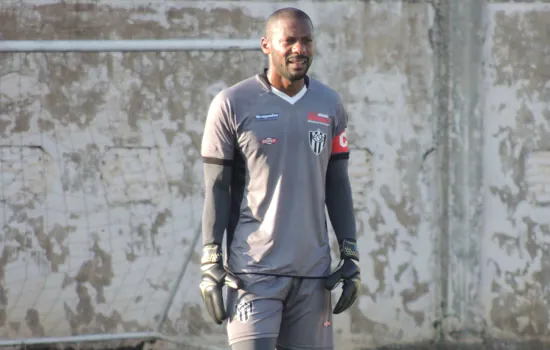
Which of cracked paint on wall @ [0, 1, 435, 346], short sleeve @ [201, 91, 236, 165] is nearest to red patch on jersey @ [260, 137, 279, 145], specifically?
short sleeve @ [201, 91, 236, 165]

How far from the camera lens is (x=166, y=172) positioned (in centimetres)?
753

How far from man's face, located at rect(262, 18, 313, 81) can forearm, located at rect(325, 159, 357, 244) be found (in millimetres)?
446

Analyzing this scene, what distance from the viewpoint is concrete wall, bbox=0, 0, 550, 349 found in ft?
24.3

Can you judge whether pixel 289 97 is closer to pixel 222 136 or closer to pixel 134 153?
pixel 222 136

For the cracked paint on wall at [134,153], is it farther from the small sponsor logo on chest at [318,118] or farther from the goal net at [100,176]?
the small sponsor logo on chest at [318,118]

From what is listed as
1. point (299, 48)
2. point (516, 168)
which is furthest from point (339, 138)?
point (516, 168)

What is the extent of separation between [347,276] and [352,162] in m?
3.08

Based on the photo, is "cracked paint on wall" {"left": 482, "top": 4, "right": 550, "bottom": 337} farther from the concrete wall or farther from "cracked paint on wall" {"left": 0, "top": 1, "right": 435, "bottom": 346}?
→ "cracked paint on wall" {"left": 0, "top": 1, "right": 435, "bottom": 346}

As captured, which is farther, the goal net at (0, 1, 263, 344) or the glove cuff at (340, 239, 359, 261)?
the goal net at (0, 1, 263, 344)

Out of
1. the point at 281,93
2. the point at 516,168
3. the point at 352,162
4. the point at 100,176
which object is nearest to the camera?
the point at 281,93

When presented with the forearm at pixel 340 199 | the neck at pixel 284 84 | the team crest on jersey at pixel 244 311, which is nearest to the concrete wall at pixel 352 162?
the forearm at pixel 340 199

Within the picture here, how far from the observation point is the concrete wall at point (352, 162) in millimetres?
7418

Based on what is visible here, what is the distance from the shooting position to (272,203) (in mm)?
4480

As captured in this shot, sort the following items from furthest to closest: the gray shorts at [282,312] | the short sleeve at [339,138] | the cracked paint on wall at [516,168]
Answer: the cracked paint on wall at [516,168]
the short sleeve at [339,138]
the gray shorts at [282,312]
